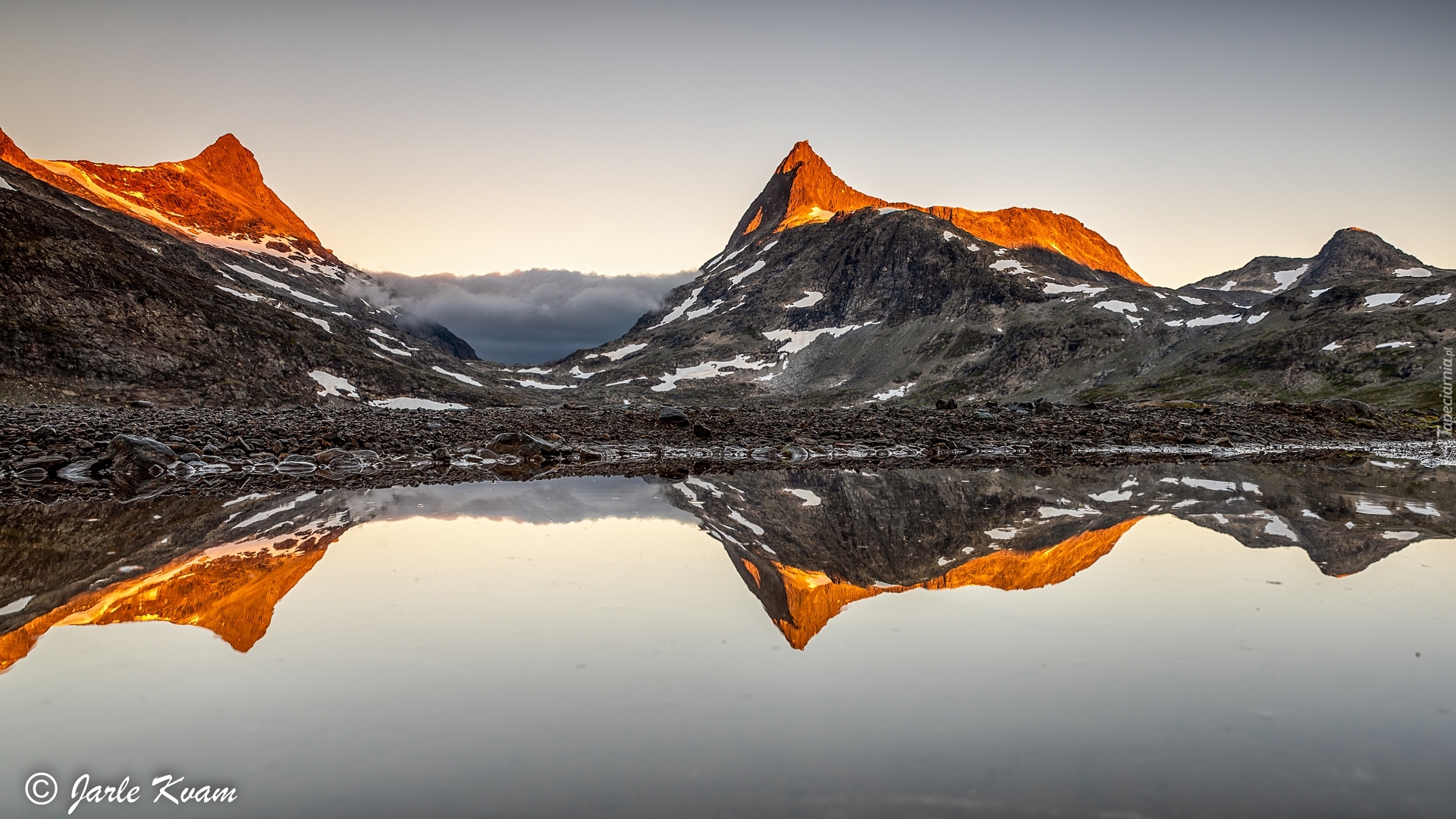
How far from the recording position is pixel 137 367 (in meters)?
62.4

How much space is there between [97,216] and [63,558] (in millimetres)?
187476

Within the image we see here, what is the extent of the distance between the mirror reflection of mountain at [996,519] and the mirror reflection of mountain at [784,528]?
65 mm

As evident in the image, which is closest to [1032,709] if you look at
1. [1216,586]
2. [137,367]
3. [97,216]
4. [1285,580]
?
[1216,586]

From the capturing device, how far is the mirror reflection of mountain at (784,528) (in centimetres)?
876

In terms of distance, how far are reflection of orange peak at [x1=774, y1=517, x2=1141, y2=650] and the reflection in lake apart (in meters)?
0.08

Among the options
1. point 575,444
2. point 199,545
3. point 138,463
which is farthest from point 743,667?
point 575,444

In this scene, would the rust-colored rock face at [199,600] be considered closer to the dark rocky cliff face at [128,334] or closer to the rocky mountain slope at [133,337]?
the rocky mountain slope at [133,337]

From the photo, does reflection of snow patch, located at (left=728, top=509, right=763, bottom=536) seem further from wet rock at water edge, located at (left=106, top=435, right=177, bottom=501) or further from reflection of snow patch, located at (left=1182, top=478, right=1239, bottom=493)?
wet rock at water edge, located at (left=106, top=435, right=177, bottom=501)

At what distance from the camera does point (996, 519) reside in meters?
15.0

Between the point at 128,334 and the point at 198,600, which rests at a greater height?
the point at 128,334

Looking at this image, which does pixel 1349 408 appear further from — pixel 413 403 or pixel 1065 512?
pixel 413 403

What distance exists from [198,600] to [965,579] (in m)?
9.19

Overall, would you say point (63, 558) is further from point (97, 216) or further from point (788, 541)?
point (97, 216)

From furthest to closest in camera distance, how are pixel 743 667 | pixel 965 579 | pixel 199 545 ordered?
1. pixel 199 545
2. pixel 965 579
3. pixel 743 667
